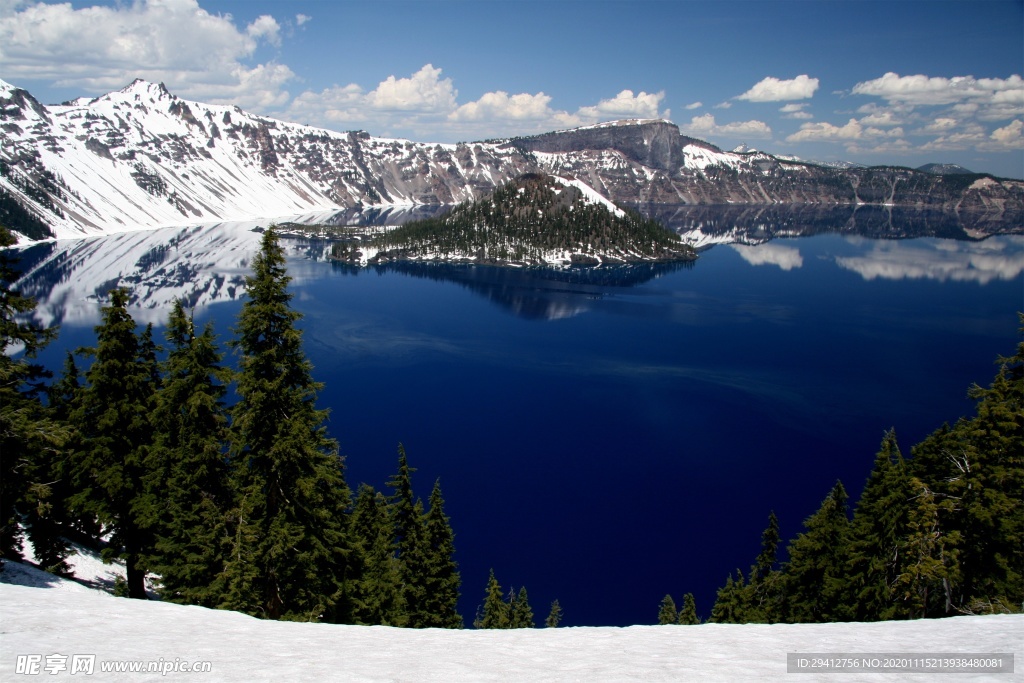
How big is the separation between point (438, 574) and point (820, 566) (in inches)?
746

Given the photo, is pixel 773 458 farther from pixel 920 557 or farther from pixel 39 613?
pixel 39 613

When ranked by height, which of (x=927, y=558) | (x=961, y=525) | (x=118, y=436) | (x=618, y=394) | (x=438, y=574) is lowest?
(x=618, y=394)

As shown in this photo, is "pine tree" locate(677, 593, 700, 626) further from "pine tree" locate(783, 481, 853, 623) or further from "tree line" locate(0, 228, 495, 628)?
"tree line" locate(0, 228, 495, 628)

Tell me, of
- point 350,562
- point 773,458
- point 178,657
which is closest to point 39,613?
point 178,657

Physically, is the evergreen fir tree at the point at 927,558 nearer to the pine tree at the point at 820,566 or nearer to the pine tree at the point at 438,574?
the pine tree at the point at 820,566

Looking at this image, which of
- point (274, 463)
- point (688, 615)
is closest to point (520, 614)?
point (688, 615)

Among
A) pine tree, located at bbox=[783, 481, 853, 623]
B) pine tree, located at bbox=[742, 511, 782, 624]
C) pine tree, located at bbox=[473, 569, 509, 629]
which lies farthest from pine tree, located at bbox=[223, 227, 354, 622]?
pine tree, located at bbox=[742, 511, 782, 624]

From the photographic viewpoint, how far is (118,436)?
66.2ft

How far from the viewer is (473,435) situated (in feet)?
217

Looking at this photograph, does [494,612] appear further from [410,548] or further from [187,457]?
[187,457]

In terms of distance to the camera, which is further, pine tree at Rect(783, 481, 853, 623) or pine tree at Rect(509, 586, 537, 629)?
pine tree at Rect(509, 586, 537, 629)

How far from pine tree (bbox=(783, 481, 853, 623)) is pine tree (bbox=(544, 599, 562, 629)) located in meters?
14.8

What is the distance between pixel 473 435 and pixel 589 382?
2496cm

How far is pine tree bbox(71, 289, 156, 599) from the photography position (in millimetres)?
19625
